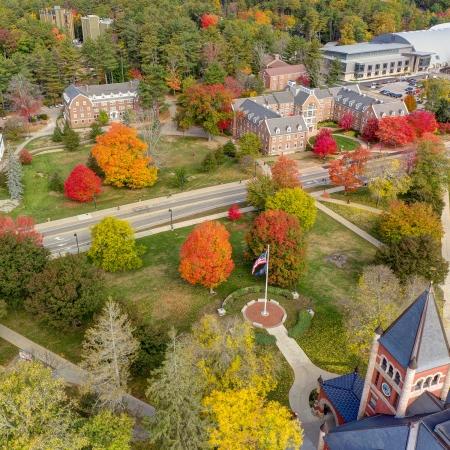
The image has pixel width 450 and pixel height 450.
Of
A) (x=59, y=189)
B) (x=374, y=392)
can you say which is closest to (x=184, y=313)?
(x=374, y=392)

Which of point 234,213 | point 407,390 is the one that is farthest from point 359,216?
point 407,390

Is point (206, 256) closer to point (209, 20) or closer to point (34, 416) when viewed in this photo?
point (34, 416)

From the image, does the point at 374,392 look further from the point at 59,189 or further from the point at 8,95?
the point at 8,95

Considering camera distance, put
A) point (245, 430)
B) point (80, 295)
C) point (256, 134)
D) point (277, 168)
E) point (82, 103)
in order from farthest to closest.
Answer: point (82, 103)
point (256, 134)
point (277, 168)
point (80, 295)
point (245, 430)

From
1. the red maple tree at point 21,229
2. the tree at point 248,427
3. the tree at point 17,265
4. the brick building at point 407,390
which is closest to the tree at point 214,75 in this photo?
the red maple tree at point 21,229

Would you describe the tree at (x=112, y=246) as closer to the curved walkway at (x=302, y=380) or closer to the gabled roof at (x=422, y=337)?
the curved walkway at (x=302, y=380)

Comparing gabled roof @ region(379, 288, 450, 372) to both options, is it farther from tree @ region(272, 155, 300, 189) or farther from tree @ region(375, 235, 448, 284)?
tree @ region(272, 155, 300, 189)

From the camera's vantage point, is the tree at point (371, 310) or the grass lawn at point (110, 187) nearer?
the tree at point (371, 310)

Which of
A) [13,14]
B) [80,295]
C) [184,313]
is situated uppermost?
[13,14]
